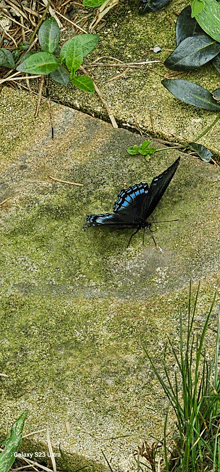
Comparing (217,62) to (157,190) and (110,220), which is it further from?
(110,220)

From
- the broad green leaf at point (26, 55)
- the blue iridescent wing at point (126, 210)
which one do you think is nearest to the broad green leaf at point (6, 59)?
the broad green leaf at point (26, 55)

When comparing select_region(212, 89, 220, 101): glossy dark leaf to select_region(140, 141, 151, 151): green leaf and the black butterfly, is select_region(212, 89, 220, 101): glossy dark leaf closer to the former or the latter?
select_region(140, 141, 151, 151): green leaf

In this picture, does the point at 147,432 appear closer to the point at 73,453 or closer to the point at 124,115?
the point at 73,453

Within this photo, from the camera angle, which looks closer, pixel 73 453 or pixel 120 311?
pixel 73 453

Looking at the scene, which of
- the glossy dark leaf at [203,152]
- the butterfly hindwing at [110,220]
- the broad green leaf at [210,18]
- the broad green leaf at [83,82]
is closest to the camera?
the butterfly hindwing at [110,220]

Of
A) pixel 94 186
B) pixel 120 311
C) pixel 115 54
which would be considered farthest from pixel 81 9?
pixel 120 311

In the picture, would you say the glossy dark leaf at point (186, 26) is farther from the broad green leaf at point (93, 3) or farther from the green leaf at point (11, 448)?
A: the green leaf at point (11, 448)

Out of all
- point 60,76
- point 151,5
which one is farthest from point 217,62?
point 60,76
